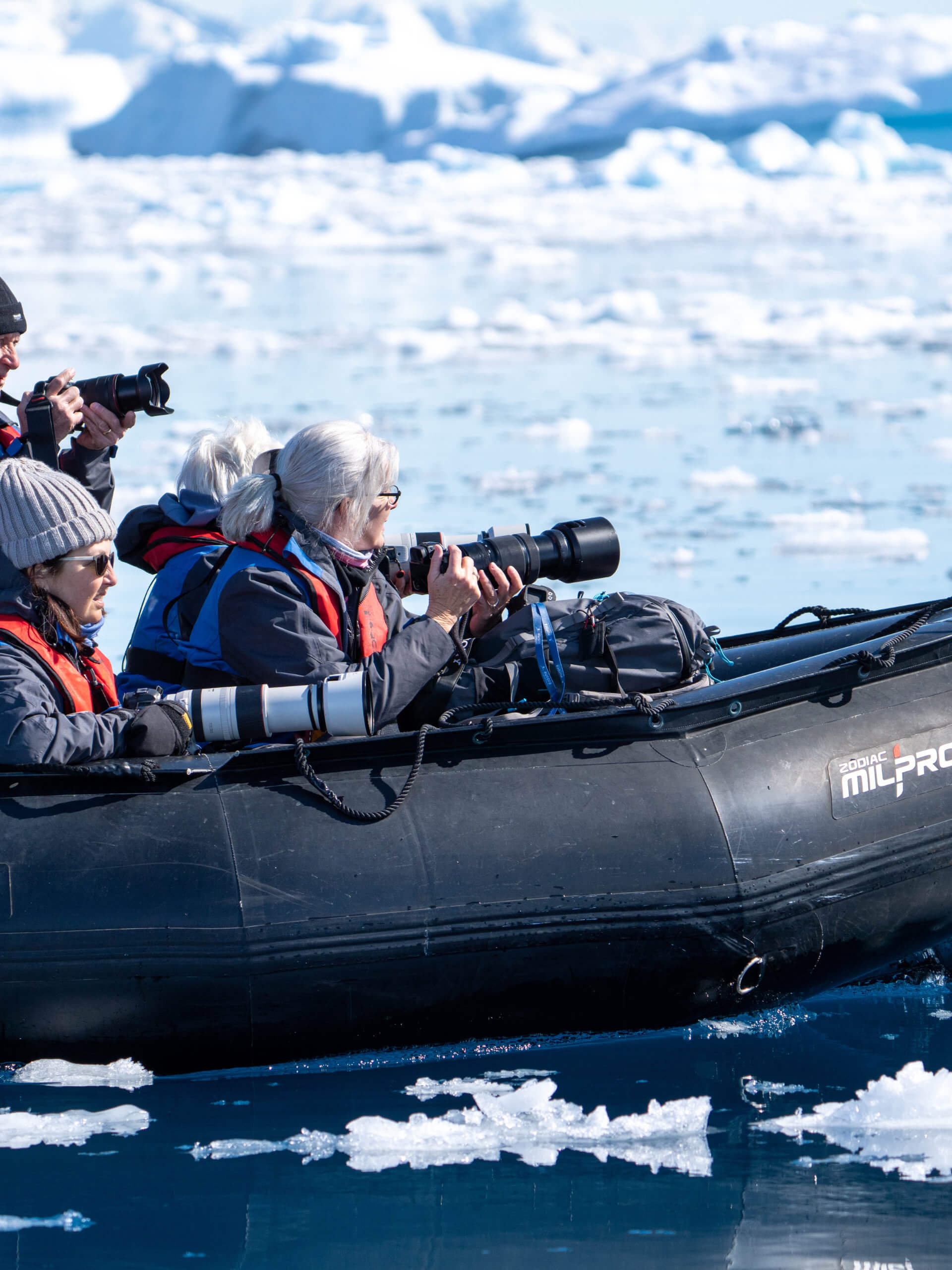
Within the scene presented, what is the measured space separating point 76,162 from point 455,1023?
4106 cm

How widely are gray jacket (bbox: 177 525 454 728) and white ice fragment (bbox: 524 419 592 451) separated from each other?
6387 mm

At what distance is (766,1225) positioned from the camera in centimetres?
273

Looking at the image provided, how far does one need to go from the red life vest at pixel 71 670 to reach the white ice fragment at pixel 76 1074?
677 mm

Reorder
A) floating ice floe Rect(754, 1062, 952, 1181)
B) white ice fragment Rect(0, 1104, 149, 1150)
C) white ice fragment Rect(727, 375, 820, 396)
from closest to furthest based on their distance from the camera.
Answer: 1. floating ice floe Rect(754, 1062, 952, 1181)
2. white ice fragment Rect(0, 1104, 149, 1150)
3. white ice fragment Rect(727, 375, 820, 396)

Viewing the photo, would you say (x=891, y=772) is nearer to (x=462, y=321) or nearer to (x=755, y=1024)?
(x=755, y=1024)

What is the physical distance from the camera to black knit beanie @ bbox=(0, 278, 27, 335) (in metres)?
4.41

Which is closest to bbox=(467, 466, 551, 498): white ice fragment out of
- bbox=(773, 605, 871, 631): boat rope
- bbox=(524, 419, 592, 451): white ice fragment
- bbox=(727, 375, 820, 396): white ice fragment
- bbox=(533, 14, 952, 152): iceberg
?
bbox=(524, 419, 592, 451): white ice fragment

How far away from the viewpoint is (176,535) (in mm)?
4078

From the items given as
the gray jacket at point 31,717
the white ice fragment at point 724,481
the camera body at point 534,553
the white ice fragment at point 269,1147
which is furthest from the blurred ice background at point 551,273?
the white ice fragment at point 269,1147

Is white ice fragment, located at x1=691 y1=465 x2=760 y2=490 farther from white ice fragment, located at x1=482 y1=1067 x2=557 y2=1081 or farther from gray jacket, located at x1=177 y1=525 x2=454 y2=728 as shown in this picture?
white ice fragment, located at x1=482 y1=1067 x2=557 y2=1081

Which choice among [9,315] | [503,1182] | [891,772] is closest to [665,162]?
[9,315]

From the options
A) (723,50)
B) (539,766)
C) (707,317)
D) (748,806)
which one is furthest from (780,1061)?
(723,50)

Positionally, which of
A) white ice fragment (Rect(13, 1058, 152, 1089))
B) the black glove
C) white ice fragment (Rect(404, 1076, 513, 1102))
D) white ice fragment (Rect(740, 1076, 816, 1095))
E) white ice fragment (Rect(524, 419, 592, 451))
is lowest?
white ice fragment (Rect(524, 419, 592, 451))

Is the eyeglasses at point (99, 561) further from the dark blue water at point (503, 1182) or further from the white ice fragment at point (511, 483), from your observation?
the white ice fragment at point (511, 483)
